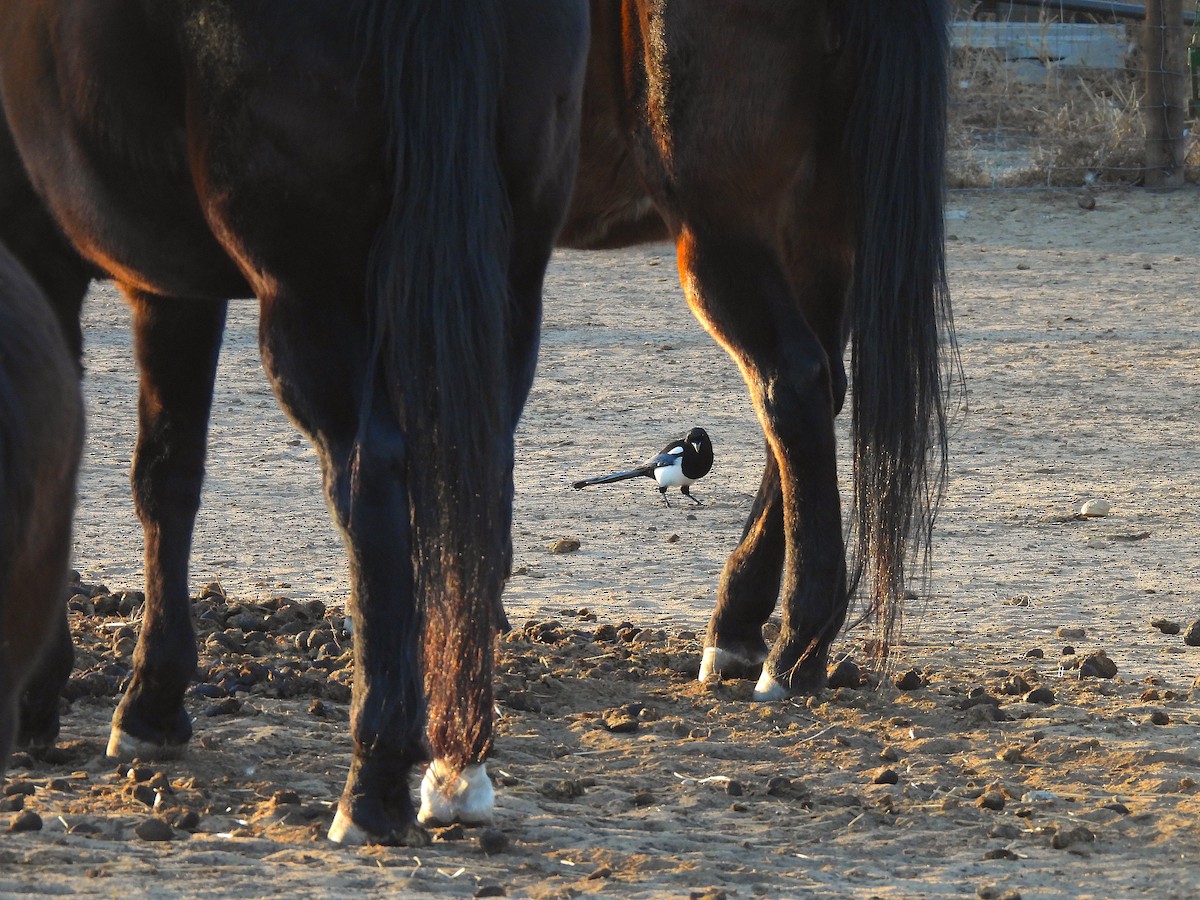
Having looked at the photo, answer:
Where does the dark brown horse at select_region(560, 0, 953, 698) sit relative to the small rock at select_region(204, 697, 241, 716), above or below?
above

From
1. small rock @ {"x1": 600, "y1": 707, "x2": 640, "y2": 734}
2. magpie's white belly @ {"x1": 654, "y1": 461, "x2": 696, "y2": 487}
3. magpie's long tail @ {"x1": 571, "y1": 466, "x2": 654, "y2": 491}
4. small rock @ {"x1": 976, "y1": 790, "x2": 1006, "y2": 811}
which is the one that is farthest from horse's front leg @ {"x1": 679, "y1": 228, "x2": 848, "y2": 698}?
magpie's long tail @ {"x1": 571, "y1": 466, "x2": 654, "y2": 491}

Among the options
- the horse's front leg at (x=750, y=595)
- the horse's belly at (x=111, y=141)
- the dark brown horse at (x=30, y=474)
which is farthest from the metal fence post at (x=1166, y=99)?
the dark brown horse at (x=30, y=474)

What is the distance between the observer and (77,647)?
446 centimetres

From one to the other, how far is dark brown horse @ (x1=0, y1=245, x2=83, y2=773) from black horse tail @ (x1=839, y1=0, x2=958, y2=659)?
2261 mm

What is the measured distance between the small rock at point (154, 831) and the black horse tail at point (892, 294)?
70.3 inches

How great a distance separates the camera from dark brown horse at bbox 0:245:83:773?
6.59 feet

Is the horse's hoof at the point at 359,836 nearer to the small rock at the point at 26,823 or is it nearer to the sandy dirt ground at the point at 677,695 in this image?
the sandy dirt ground at the point at 677,695

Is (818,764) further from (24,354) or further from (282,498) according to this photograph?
(282,498)

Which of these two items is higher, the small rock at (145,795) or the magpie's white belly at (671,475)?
the magpie's white belly at (671,475)

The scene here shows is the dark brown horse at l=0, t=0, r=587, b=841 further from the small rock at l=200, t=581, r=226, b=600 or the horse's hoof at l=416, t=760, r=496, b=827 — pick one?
the small rock at l=200, t=581, r=226, b=600

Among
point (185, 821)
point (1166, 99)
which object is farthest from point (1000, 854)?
point (1166, 99)

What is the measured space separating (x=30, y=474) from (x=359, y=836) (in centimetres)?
120

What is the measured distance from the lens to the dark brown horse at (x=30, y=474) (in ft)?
6.59

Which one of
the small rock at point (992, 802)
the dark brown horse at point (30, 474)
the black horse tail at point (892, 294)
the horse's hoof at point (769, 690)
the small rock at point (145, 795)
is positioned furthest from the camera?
the horse's hoof at point (769, 690)
